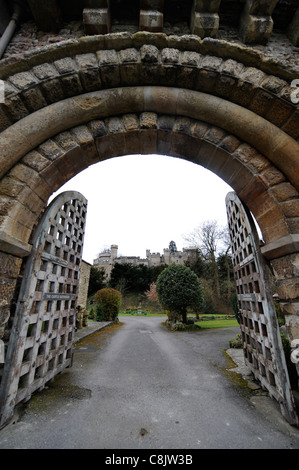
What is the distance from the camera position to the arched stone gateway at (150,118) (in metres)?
2.18

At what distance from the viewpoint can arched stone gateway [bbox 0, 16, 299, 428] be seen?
218 centimetres

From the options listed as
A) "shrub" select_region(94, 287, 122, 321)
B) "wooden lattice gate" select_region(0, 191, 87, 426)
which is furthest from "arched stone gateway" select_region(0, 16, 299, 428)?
"shrub" select_region(94, 287, 122, 321)

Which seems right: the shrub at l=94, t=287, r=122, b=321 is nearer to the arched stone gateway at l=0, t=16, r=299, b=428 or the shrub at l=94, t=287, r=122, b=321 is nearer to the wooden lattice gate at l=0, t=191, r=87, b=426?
the wooden lattice gate at l=0, t=191, r=87, b=426

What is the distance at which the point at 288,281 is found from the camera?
216 centimetres

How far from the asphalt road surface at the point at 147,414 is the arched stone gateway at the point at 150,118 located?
956 millimetres

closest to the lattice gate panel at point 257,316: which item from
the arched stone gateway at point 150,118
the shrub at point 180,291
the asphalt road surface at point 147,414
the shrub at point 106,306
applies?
the asphalt road surface at point 147,414

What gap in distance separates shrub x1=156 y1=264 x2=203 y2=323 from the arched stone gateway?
A: 976cm

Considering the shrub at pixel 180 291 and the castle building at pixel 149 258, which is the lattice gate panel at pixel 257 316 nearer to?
the shrub at pixel 180 291

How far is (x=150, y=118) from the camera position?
2.60 m

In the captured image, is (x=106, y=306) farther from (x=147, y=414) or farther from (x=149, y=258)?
(x=149, y=258)

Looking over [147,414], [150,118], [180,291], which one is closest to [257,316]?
[147,414]

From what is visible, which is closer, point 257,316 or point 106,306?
point 257,316

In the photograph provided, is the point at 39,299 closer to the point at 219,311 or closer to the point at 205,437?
the point at 205,437

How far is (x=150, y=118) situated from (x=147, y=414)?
3543 millimetres
